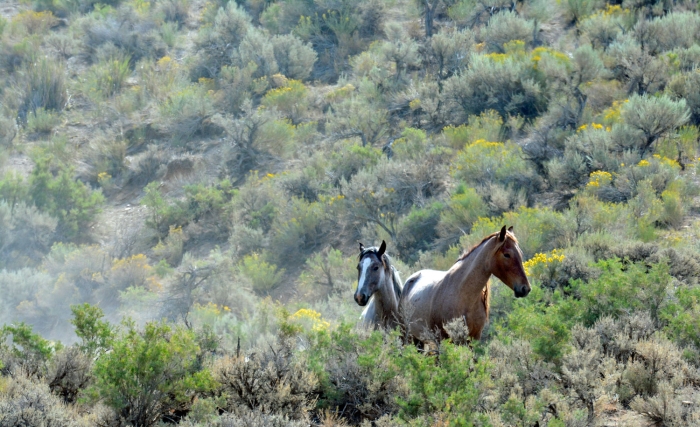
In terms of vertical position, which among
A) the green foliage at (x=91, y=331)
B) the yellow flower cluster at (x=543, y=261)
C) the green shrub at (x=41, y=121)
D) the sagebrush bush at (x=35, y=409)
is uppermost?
the sagebrush bush at (x=35, y=409)

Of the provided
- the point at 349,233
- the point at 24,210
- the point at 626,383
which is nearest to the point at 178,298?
the point at 349,233

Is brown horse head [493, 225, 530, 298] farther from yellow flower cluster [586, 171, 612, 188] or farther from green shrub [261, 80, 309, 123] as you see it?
green shrub [261, 80, 309, 123]

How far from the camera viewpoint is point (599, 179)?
14078mm

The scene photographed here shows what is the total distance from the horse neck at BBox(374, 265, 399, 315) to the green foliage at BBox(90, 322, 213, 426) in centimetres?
262

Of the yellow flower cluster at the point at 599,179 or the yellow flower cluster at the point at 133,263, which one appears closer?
the yellow flower cluster at the point at 599,179

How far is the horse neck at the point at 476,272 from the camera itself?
7676 millimetres

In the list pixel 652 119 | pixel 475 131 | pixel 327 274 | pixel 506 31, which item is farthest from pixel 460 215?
pixel 506 31

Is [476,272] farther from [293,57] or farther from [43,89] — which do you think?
[43,89]

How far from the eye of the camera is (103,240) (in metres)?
20.3

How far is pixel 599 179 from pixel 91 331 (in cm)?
998

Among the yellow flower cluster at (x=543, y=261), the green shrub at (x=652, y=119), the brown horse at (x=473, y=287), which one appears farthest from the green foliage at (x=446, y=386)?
the green shrub at (x=652, y=119)

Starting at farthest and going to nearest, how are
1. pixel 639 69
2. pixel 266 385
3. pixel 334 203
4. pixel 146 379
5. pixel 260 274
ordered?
pixel 334 203 → pixel 639 69 → pixel 260 274 → pixel 266 385 → pixel 146 379

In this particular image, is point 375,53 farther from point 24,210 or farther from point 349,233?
point 24,210

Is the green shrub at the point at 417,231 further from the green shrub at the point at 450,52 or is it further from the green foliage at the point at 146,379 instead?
the green foliage at the point at 146,379
